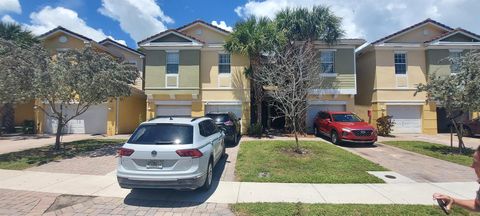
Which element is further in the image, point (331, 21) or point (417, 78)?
point (417, 78)

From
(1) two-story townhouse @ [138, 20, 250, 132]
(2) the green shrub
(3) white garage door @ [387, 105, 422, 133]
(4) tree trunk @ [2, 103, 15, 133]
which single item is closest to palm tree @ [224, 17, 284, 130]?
(2) the green shrub

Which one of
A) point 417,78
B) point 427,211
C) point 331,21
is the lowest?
point 427,211

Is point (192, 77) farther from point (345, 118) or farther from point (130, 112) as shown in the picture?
point (345, 118)

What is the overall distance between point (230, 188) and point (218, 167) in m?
2.30

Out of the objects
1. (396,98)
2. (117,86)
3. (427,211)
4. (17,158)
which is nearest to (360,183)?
(427,211)

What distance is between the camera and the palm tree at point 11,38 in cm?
1938

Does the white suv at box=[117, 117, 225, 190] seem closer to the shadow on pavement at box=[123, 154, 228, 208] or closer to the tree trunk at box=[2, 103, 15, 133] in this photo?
the shadow on pavement at box=[123, 154, 228, 208]

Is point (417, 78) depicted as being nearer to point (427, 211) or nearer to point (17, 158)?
point (427, 211)

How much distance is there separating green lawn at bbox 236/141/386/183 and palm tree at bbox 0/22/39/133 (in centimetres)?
1728

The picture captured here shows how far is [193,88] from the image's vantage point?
19219 mm

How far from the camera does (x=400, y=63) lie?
20.4 m

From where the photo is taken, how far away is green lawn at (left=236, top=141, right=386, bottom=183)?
807 centimetres

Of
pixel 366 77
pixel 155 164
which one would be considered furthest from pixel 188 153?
pixel 366 77

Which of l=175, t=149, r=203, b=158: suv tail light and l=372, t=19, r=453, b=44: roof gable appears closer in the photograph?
l=175, t=149, r=203, b=158: suv tail light
